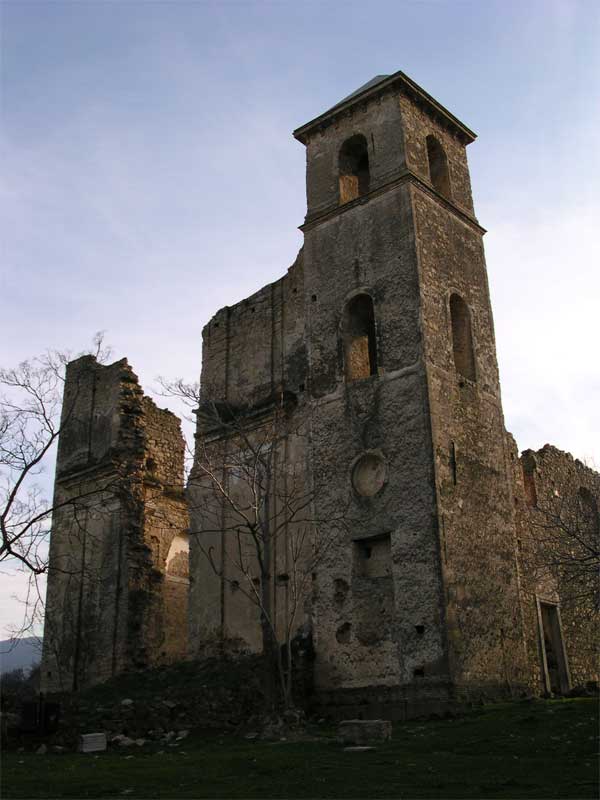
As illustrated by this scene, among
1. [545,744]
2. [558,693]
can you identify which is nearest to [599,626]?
[558,693]

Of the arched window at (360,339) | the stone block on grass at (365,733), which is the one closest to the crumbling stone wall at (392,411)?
the arched window at (360,339)

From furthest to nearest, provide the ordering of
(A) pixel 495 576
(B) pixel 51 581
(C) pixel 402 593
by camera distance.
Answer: (B) pixel 51 581 → (A) pixel 495 576 → (C) pixel 402 593

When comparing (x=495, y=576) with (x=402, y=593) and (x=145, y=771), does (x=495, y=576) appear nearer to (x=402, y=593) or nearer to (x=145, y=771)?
(x=402, y=593)

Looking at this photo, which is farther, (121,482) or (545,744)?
(121,482)

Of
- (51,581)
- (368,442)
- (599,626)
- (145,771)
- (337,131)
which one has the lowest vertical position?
(145,771)

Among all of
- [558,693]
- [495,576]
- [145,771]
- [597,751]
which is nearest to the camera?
[597,751]

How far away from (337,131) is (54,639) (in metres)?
12.5

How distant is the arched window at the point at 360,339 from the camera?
15.4 m

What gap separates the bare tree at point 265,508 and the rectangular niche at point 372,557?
488 mm

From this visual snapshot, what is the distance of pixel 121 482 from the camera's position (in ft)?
60.7

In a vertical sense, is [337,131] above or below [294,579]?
above

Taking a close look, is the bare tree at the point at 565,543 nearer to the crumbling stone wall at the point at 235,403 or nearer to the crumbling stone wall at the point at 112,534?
the crumbling stone wall at the point at 235,403

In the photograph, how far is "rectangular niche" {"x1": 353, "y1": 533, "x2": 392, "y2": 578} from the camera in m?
13.7

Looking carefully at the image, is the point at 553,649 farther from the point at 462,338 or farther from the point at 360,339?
the point at 360,339
